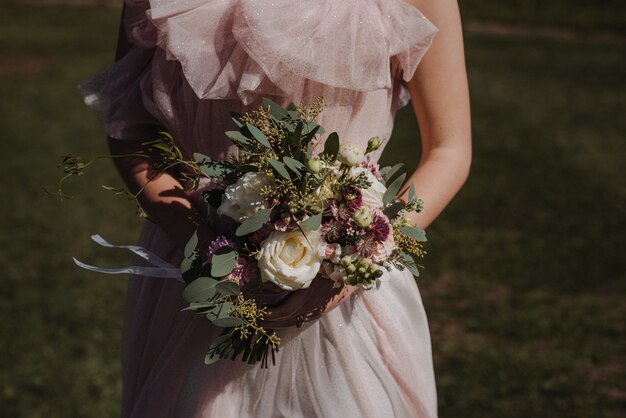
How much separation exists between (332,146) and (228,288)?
0.40 metres

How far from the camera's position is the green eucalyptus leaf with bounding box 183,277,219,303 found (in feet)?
7.38

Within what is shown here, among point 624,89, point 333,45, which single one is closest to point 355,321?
point 333,45

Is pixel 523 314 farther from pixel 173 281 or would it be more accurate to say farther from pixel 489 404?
pixel 173 281

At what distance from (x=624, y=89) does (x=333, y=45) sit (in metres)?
13.6

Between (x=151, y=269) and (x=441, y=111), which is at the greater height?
(x=441, y=111)

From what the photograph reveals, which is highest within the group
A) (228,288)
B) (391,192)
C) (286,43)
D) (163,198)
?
(286,43)

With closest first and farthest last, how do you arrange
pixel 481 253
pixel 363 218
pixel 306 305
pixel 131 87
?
pixel 363 218, pixel 306 305, pixel 131 87, pixel 481 253

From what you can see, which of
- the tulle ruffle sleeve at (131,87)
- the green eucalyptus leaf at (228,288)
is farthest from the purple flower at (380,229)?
the tulle ruffle sleeve at (131,87)

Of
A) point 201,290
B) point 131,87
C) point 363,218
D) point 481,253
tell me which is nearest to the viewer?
point 363,218

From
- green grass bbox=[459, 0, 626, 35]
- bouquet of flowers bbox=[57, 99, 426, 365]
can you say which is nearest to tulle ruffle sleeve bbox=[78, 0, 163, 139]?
bouquet of flowers bbox=[57, 99, 426, 365]

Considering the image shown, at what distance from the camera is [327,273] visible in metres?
2.24

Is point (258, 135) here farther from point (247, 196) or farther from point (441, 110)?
point (441, 110)

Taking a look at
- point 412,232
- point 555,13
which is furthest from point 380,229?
point 555,13

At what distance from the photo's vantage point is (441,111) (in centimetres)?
269
